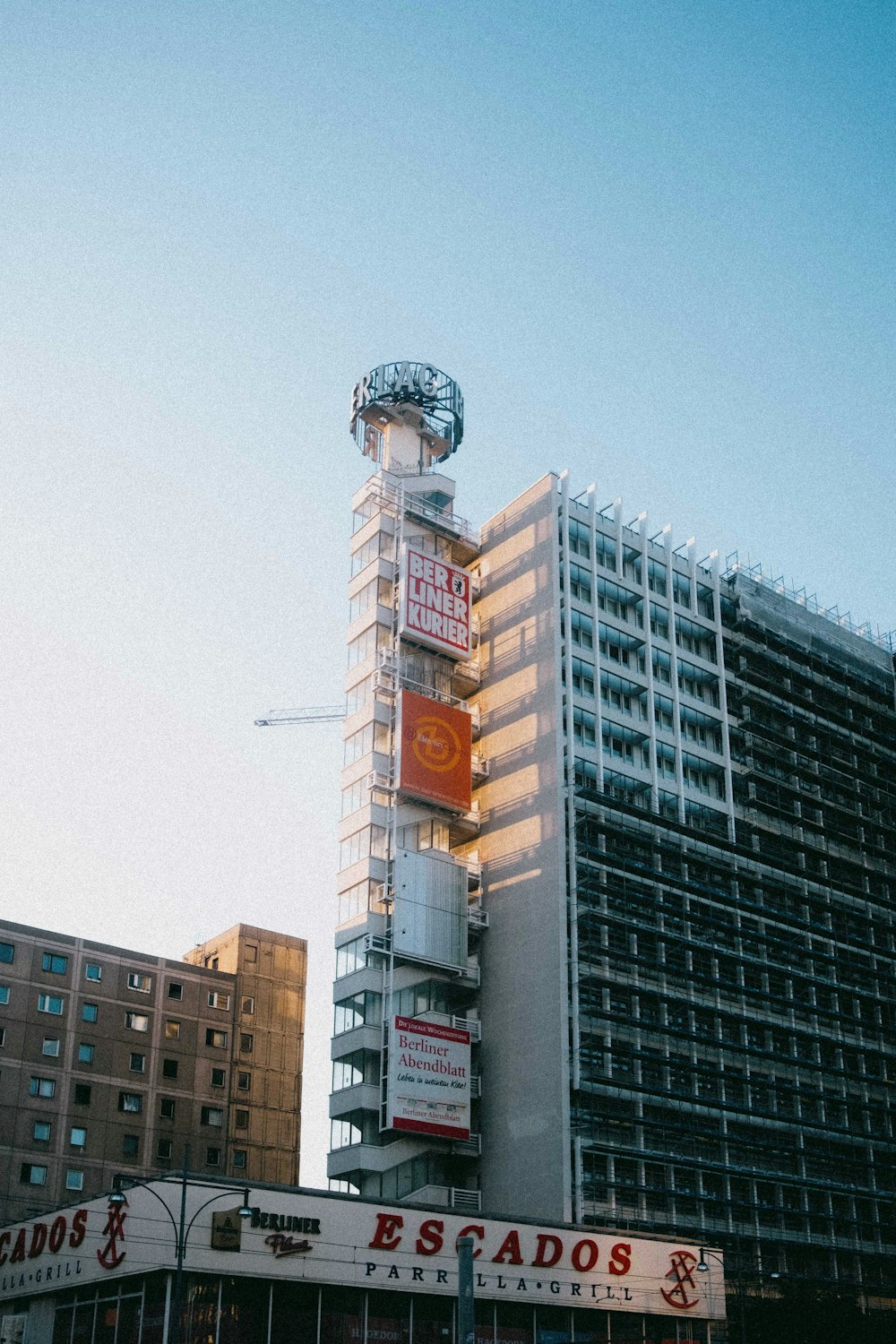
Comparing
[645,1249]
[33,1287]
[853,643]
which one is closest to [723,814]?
[853,643]

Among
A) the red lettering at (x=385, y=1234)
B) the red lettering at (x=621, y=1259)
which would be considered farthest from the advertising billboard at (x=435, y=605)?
the red lettering at (x=385, y=1234)

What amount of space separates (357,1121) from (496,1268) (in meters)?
22.5

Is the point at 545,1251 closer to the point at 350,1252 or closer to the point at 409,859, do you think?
the point at 350,1252

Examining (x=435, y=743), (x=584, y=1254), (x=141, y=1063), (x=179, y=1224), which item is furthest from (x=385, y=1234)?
(x=141, y=1063)

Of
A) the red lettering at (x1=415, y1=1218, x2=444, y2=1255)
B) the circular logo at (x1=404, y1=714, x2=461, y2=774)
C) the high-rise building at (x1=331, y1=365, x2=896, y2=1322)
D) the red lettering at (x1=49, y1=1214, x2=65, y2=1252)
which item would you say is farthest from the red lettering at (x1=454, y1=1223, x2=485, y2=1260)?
the circular logo at (x1=404, y1=714, x2=461, y2=774)

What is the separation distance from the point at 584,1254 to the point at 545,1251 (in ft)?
8.20

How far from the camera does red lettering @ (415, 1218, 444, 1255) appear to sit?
2498 inches

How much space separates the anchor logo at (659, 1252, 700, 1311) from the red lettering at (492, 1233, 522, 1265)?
961 cm

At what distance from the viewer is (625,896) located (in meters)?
95.0

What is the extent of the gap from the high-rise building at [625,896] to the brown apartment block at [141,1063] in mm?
24223

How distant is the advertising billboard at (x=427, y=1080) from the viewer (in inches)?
3378

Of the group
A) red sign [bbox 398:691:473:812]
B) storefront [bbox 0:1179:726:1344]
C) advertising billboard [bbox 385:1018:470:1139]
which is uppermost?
red sign [bbox 398:691:473:812]

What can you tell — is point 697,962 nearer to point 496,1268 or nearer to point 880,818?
point 880,818

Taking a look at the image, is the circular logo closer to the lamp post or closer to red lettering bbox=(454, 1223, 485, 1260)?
red lettering bbox=(454, 1223, 485, 1260)
